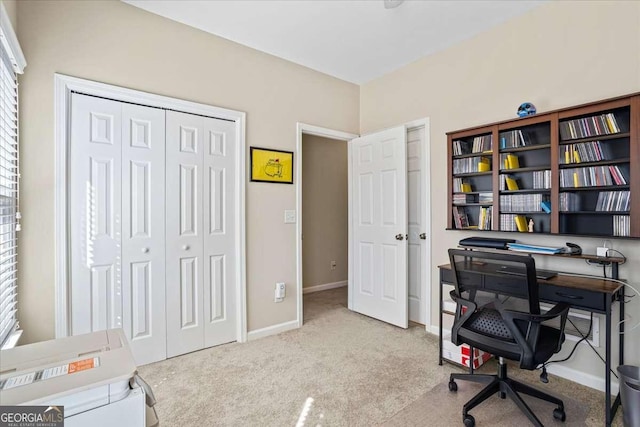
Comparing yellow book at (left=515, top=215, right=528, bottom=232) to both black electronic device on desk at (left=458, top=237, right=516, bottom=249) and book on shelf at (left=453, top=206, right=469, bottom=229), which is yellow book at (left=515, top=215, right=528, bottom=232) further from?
book on shelf at (left=453, top=206, right=469, bottom=229)

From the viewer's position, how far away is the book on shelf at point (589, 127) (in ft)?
6.70

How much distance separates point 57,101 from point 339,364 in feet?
9.08

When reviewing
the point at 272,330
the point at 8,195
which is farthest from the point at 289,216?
the point at 8,195

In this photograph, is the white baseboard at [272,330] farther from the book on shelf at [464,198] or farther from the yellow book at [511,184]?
the yellow book at [511,184]

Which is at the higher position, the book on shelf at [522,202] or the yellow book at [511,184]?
the yellow book at [511,184]

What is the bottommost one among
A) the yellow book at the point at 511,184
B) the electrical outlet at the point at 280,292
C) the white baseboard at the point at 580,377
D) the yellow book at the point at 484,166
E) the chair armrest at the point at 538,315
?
the white baseboard at the point at 580,377

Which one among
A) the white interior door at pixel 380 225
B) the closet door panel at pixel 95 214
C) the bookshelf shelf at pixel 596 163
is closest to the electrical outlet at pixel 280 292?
the white interior door at pixel 380 225

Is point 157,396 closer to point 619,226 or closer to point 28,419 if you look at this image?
point 28,419

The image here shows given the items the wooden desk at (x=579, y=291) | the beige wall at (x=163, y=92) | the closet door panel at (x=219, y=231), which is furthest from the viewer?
the closet door panel at (x=219, y=231)

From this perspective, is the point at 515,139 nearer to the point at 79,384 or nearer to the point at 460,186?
the point at 460,186

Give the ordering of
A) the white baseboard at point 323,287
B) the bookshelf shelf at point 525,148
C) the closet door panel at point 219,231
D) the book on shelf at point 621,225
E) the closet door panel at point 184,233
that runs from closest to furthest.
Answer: the book on shelf at point 621,225, the bookshelf shelf at point 525,148, the closet door panel at point 184,233, the closet door panel at point 219,231, the white baseboard at point 323,287

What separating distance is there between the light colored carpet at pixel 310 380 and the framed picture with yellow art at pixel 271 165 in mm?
1554

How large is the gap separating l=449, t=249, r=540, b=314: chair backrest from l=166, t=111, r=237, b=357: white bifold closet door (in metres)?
1.95

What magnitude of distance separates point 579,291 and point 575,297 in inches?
1.7
